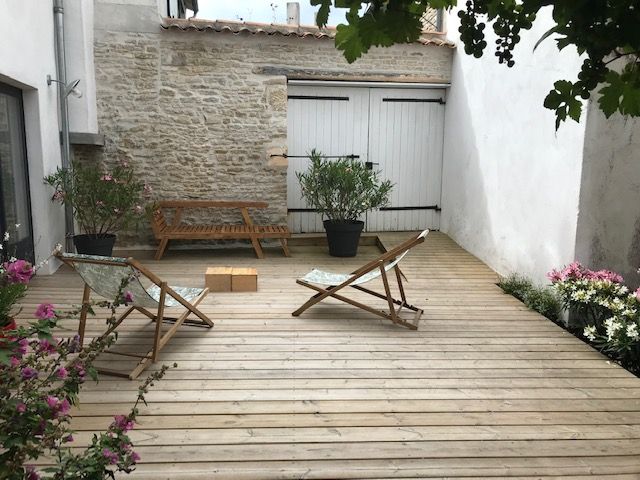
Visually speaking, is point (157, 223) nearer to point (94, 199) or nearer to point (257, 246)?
point (94, 199)

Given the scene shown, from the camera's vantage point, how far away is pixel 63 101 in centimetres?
636

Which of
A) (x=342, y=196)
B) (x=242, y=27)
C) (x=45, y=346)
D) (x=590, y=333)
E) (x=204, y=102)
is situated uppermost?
(x=242, y=27)

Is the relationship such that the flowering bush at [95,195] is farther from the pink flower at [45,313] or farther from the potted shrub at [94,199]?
the pink flower at [45,313]

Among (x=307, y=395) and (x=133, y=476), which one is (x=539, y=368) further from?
(x=133, y=476)

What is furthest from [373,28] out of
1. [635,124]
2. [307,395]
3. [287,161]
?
[287,161]

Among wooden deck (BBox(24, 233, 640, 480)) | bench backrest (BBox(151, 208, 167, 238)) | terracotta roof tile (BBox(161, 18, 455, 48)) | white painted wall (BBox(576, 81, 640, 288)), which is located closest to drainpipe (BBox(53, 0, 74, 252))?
bench backrest (BBox(151, 208, 167, 238))

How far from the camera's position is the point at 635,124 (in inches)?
166

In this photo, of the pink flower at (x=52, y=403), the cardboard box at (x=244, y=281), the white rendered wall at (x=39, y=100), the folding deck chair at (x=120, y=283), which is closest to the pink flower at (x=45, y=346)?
the pink flower at (x=52, y=403)

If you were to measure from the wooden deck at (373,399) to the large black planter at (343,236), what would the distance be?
2.18 m

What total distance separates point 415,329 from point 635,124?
2319mm

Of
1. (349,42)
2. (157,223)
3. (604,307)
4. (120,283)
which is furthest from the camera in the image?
(157,223)

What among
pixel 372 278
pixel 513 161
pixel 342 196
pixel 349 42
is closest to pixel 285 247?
pixel 342 196

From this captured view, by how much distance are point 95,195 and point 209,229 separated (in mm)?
1454

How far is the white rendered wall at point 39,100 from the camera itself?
→ 16.8 ft
